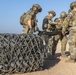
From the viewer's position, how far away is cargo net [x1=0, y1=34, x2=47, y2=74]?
6.58 metres

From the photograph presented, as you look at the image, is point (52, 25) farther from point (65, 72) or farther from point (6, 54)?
point (6, 54)

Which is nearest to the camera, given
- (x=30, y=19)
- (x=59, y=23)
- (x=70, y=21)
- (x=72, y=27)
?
(x=30, y=19)

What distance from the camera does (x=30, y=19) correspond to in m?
8.06

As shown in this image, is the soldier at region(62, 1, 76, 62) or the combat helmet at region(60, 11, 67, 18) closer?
the soldier at region(62, 1, 76, 62)

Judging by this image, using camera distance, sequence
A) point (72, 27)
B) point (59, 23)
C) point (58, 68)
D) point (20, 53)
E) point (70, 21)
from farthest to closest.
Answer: point (59, 23), point (70, 21), point (72, 27), point (58, 68), point (20, 53)

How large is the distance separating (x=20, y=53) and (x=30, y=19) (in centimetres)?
163

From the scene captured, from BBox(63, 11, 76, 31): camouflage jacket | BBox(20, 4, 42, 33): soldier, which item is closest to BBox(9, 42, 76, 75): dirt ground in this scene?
BBox(63, 11, 76, 31): camouflage jacket

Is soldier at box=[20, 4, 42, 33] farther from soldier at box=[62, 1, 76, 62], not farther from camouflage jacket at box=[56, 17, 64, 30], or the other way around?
camouflage jacket at box=[56, 17, 64, 30]

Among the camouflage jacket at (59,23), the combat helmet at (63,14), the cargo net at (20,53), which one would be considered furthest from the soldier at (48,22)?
the cargo net at (20,53)

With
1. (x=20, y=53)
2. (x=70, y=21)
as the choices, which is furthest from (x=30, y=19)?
(x=20, y=53)

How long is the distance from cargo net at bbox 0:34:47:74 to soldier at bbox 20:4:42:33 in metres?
1.10

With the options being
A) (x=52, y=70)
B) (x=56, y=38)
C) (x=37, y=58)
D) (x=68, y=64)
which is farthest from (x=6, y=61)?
(x=56, y=38)

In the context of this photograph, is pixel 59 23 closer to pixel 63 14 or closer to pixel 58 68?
pixel 63 14

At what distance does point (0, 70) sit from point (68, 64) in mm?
2446
